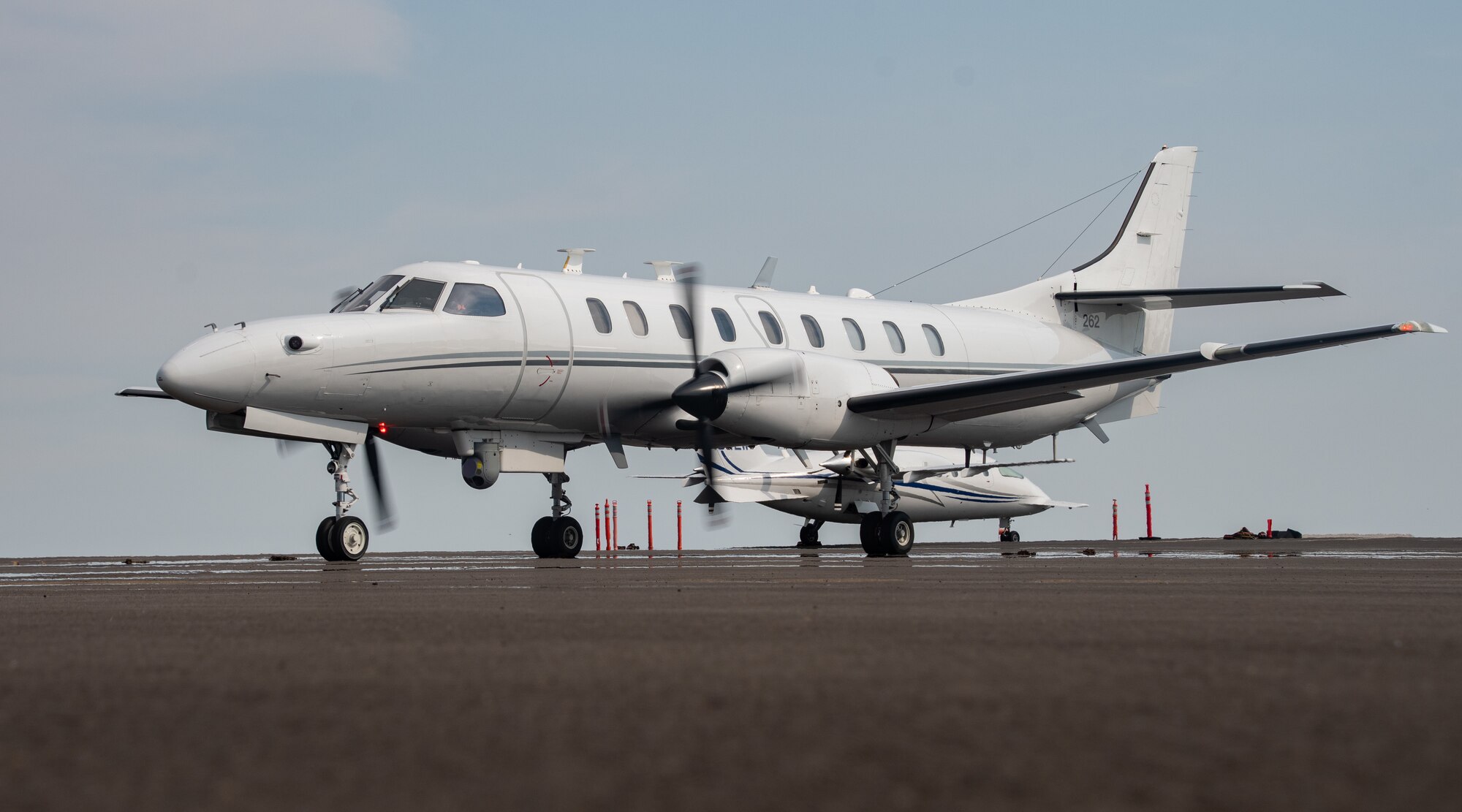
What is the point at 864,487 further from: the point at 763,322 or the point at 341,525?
the point at 341,525

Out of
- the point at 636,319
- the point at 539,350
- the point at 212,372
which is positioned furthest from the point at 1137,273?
the point at 212,372

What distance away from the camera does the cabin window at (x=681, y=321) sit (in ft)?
64.4

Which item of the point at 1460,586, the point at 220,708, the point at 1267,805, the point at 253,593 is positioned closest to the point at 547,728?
the point at 220,708

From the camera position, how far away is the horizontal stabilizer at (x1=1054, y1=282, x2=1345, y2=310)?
2272cm

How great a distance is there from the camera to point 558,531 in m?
20.7

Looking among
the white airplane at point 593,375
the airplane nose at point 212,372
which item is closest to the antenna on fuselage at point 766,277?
the white airplane at point 593,375

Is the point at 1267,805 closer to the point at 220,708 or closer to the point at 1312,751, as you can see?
the point at 1312,751

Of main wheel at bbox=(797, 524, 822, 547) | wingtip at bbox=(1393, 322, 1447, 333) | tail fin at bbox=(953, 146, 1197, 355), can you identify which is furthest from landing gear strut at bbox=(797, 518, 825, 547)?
wingtip at bbox=(1393, 322, 1447, 333)

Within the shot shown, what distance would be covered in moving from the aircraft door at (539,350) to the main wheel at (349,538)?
2316 mm

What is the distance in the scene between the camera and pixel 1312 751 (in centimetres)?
300

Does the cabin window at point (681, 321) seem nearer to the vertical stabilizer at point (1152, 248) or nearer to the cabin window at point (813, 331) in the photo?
the cabin window at point (813, 331)

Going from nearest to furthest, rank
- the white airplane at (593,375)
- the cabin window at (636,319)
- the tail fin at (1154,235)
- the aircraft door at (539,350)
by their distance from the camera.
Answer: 1. the white airplane at (593,375)
2. the aircraft door at (539,350)
3. the cabin window at (636,319)
4. the tail fin at (1154,235)

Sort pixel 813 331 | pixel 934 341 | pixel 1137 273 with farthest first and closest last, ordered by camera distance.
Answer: pixel 1137 273 < pixel 934 341 < pixel 813 331

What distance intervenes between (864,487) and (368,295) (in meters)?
16.8
